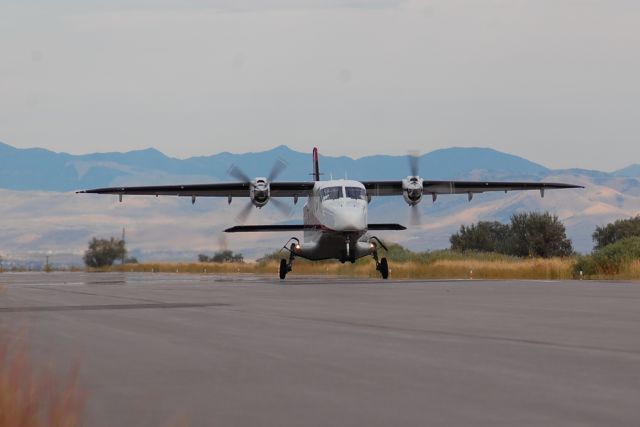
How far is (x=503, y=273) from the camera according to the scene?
46.2 metres

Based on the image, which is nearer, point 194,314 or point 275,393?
point 275,393

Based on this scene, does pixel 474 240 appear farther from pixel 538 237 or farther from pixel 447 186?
pixel 447 186

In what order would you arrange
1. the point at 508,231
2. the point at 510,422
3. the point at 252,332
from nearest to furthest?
1. the point at 510,422
2. the point at 252,332
3. the point at 508,231

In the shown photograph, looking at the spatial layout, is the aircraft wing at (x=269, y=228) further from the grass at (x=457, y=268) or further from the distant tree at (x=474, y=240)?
the distant tree at (x=474, y=240)

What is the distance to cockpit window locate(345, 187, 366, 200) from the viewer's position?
43.3 metres

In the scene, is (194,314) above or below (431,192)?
below

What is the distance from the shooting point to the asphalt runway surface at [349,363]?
7.34 m

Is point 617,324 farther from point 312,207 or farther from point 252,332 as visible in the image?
point 312,207

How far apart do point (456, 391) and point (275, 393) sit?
1.34 metres

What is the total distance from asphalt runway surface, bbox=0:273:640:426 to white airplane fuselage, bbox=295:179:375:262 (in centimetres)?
2119

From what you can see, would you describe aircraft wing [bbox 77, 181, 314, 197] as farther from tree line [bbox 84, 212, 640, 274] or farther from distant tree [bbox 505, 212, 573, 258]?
distant tree [bbox 505, 212, 573, 258]

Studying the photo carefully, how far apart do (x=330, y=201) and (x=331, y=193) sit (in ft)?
1.77

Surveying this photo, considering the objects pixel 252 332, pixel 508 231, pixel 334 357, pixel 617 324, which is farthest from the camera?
pixel 508 231

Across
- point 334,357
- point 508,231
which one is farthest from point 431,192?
point 508,231
